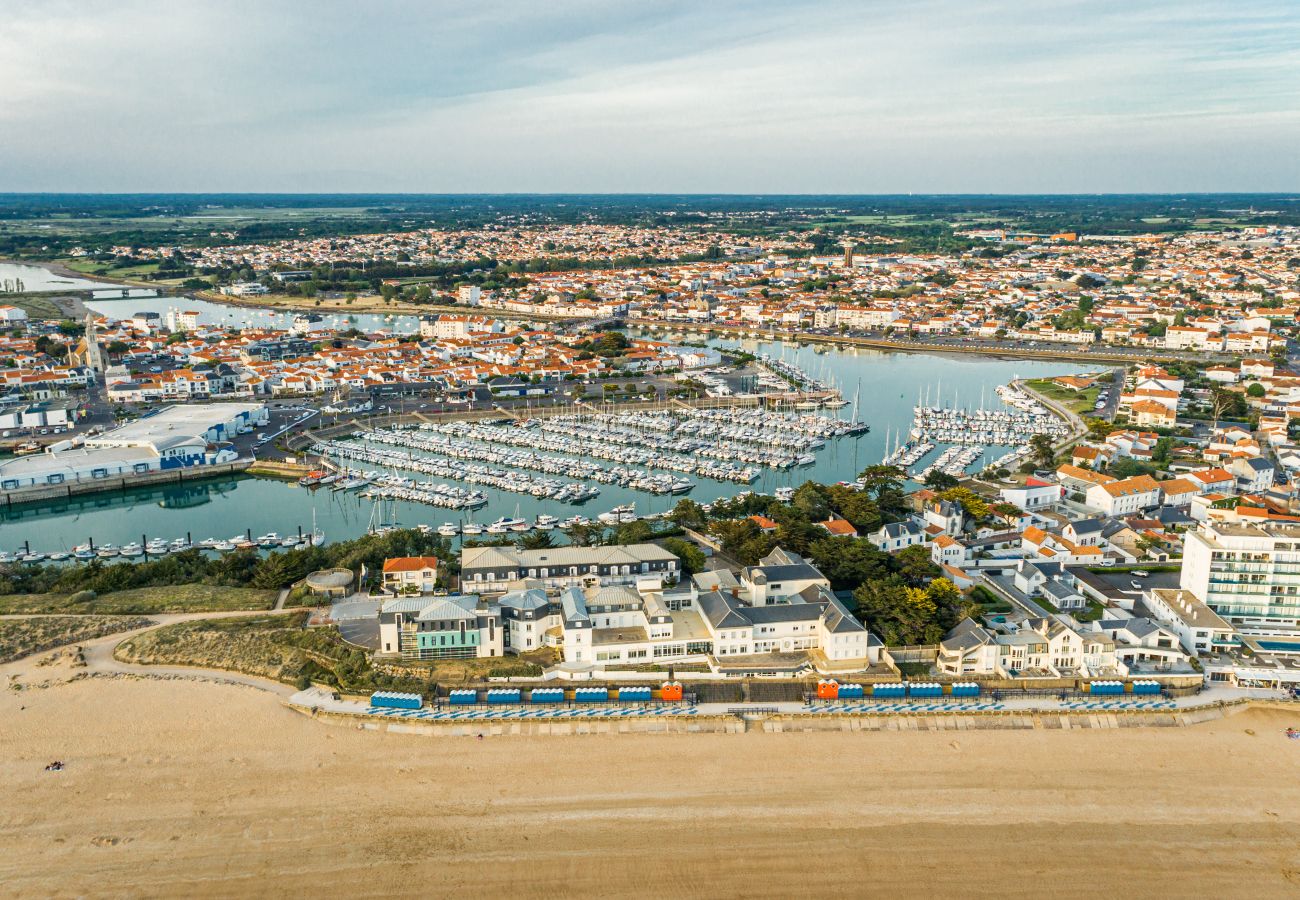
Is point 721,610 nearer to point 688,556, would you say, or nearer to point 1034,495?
point 688,556

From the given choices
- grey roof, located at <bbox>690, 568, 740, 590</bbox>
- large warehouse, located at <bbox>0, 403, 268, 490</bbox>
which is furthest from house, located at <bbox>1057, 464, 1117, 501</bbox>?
large warehouse, located at <bbox>0, 403, 268, 490</bbox>

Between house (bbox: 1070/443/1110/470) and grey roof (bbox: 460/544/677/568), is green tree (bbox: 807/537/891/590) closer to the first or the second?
grey roof (bbox: 460/544/677/568)

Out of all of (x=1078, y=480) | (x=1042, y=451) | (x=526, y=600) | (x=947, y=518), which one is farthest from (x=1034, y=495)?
(x=526, y=600)

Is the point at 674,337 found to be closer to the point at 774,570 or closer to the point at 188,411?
the point at 188,411

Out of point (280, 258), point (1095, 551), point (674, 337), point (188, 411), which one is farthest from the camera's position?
point (280, 258)

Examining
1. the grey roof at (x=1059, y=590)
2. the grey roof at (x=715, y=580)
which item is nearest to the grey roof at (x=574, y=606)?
the grey roof at (x=715, y=580)

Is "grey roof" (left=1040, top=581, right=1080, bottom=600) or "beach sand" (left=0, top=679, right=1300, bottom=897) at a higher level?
"grey roof" (left=1040, top=581, right=1080, bottom=600)

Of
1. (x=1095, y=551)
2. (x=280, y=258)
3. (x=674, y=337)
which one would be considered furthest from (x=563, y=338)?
(x=280, y=258)
